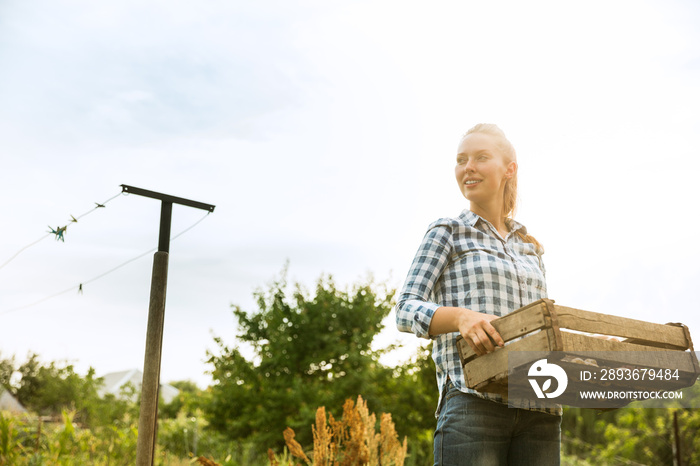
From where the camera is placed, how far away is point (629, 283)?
6.00m

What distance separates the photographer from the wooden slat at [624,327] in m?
1.32

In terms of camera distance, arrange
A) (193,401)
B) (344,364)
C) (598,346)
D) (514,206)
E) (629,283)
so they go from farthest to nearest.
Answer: (193,401) < (344,364) < (629,283) < (514,206) < (598,346)

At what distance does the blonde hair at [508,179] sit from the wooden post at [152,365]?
2.63 metres

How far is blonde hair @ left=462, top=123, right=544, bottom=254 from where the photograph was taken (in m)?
1.83

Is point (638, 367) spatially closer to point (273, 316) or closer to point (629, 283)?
point (629, 283)

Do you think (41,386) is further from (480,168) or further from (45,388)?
(480,168)

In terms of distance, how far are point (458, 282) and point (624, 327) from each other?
0.44 m

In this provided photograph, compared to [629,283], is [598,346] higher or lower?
lower

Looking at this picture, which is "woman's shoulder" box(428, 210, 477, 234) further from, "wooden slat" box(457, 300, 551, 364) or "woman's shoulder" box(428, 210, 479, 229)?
"wooden slat" box(457, 300, 551, 364)

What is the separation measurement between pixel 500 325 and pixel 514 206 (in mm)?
696

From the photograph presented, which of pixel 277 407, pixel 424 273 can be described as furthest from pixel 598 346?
pixel 277 407

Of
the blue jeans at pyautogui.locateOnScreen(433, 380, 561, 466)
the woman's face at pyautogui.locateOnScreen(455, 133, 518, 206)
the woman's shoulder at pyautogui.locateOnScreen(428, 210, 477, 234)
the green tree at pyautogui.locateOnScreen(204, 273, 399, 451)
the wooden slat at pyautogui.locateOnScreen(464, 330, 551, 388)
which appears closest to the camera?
the wooden slat at pyautogui.locateOnScreen(464, 330, 551, 388)

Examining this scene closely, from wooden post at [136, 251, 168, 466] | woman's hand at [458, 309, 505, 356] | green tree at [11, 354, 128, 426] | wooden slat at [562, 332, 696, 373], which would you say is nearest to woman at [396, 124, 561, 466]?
woman's hand at [458, 309, 505, 356]

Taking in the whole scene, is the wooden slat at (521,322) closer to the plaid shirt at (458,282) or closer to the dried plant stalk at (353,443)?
the plaid shirt at (458,282)
